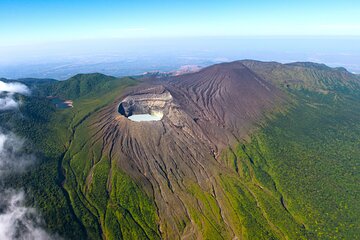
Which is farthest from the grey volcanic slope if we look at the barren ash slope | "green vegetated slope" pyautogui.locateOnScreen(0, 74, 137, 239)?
"green vegetated slope" pyautogui.locateOnScreen(0, 74, 137, 239)

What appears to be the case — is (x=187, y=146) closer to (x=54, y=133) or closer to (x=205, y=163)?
(x=205, y=163)

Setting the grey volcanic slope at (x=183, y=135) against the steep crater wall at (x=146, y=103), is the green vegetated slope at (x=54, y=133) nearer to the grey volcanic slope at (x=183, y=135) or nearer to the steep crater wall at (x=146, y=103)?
the grey volcanic slope at (x=183, y=135)

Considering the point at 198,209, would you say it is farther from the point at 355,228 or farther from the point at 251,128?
the point at 251,128

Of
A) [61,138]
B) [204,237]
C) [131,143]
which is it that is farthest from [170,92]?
[204,237]

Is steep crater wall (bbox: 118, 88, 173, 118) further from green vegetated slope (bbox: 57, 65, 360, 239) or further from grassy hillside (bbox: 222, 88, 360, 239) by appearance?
grassy hillside (bbox: 222, 88, 360, 239)

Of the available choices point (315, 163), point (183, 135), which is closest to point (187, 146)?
point (183, 135)
